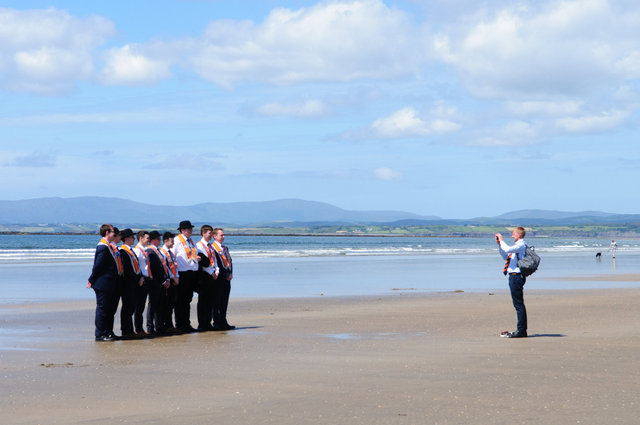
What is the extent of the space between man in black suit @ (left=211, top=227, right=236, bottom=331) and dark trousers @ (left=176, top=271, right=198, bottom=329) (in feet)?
1.35

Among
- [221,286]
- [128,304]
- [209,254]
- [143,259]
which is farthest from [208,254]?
[128,304]

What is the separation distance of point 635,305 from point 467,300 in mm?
3777

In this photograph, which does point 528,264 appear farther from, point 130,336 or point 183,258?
point 130,336

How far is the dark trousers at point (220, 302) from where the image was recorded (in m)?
14.0

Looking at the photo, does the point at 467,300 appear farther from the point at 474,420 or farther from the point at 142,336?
the point at 474,420

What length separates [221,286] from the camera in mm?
14188

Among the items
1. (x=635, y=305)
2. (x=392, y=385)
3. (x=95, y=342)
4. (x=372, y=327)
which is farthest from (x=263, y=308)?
(x=392, y=385)

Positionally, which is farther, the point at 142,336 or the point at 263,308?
the point at 263,308

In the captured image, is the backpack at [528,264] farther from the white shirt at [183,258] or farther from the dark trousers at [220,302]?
the white shirt at [183,258]

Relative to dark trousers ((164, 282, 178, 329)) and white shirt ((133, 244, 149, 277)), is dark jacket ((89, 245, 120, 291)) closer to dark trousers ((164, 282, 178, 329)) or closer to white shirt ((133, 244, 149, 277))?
white shirt ((133, 244, 149, 277))

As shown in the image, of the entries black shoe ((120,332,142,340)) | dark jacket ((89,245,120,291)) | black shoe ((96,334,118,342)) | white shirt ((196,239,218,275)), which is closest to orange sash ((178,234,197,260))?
white shirt ((196,239,218,275))

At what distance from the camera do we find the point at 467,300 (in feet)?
66.0

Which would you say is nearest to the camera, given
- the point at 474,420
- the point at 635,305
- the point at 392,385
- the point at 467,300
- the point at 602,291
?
the point at 474,420

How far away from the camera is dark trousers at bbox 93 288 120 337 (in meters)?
12.5
